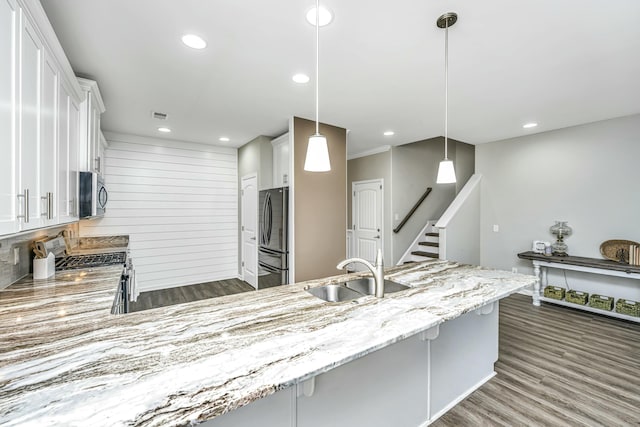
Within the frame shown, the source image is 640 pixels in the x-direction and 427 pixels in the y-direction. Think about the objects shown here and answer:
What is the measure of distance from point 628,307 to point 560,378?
2.16 meters

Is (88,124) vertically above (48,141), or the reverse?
(88,124)

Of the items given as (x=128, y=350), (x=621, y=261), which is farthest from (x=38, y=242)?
(x=621, y=261)

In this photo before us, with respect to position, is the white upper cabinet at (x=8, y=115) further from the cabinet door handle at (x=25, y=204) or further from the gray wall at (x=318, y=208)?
the gray wall at (x=318, y=208)

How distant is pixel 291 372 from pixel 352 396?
73 cm

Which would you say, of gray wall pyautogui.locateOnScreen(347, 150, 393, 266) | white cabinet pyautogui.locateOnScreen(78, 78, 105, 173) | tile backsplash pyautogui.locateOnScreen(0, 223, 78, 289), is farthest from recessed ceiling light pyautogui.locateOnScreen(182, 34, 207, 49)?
gray wall pyautogui.locateOnScreen(347, 150, 393, 266)

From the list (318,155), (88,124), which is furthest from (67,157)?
(318,155)

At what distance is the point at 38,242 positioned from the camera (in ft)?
7.69

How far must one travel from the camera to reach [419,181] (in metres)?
6.00

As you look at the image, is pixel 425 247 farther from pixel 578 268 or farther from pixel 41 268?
pixel 41 268

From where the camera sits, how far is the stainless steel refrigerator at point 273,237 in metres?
3.88

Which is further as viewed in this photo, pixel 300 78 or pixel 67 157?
pixel 300 78

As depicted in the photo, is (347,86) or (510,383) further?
(347,86)

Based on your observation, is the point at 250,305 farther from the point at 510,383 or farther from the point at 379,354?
the point at 510,383

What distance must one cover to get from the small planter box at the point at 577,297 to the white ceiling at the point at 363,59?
2.39 m
